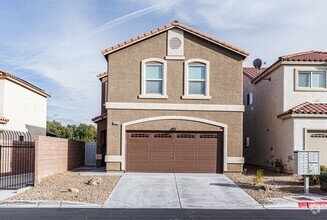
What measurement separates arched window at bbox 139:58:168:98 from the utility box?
28.6 ft

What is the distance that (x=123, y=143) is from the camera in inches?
918

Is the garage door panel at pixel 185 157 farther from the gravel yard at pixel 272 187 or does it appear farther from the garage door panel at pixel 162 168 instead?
the gravel yard at pixel 272 187

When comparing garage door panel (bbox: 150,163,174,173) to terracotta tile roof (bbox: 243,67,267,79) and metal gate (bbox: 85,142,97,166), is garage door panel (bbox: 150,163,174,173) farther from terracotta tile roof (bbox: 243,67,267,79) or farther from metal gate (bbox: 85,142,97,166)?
terracotta tile roof (bbox: 243,67,267,79)

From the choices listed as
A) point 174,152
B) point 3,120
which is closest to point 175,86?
point 174,152

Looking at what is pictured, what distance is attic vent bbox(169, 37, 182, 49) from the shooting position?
78.4ft

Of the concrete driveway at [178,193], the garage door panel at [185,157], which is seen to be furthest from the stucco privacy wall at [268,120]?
the concrete driveway at [178,193]

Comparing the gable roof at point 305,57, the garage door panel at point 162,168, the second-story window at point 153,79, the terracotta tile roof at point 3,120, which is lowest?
the garage door panel at point 162,168

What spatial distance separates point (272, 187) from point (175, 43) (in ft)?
31.9

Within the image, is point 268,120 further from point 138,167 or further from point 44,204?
point 44,204

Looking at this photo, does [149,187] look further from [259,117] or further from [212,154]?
[259,117]

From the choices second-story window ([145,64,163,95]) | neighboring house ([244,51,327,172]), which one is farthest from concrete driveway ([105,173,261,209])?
neighboring house ([244,51,327,172])

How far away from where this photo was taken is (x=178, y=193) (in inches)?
664

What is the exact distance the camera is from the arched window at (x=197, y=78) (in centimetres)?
2367

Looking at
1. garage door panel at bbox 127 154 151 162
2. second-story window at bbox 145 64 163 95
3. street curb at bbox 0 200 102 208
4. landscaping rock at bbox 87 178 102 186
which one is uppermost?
second-story window at bbox 145 64 163 95
